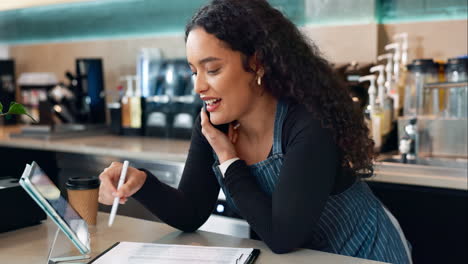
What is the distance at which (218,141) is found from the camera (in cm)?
131

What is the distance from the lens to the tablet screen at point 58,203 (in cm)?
94

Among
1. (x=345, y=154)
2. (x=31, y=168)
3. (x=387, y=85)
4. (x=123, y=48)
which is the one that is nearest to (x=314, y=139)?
(x=345, y=154)

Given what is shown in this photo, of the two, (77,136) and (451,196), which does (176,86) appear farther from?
(451,196)

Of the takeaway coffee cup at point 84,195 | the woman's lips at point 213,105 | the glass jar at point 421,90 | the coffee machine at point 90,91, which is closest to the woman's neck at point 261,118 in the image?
the woman's lips at point 213,105

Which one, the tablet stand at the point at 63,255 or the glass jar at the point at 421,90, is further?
the glass jar at the point at 421,90

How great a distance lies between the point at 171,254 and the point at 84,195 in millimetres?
325

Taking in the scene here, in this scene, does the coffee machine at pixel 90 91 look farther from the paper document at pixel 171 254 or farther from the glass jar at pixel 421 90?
the paper document at pixel 171 254

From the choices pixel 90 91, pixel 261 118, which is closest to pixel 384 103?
pixel 261 118

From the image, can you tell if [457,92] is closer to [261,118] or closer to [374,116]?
[374,116]

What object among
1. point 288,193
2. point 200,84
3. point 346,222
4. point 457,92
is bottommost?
point 346,222

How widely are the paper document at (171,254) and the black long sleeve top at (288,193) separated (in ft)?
0.31

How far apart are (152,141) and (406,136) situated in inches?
51.2

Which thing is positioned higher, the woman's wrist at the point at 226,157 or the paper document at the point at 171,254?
the woman's wrist at the point at 226,157

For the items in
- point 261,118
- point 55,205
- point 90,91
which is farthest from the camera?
Result: point 90,91
